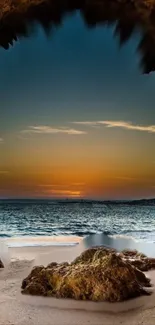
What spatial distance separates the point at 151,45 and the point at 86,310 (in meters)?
2.65

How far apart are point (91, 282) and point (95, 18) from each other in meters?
2.68

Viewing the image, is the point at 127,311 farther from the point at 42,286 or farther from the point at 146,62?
the point at 146,62

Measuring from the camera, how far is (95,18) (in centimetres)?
439

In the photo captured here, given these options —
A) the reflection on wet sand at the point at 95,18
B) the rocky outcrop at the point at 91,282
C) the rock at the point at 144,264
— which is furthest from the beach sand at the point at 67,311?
the reflection on wet sand at the point at 95,18

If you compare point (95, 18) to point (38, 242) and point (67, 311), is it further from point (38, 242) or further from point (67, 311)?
point (38, 242)

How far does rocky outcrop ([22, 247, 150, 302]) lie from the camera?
167 inches

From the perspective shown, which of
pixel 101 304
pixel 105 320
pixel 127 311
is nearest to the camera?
pixel 105 320

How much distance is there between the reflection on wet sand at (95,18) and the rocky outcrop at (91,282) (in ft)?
6.97

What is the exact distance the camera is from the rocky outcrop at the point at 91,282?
13.9 ft

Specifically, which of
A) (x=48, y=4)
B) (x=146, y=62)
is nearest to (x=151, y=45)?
(x=146, y=62)

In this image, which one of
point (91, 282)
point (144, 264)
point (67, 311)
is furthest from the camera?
point (144, 264)

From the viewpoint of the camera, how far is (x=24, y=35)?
4516 mm

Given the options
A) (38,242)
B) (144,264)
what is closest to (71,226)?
(38,242)

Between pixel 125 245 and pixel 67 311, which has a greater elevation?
pixel 125 245
